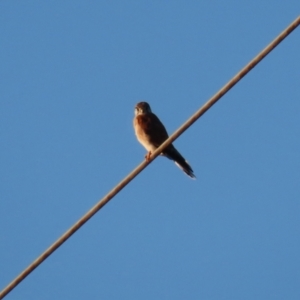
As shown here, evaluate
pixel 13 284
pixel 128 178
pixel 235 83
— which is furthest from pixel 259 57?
pixel 13 284

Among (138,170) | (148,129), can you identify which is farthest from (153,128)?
(138,170)

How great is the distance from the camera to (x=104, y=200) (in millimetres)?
5180

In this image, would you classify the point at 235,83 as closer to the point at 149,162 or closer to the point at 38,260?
the point at 149,162

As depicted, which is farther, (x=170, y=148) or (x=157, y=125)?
(x=157, y=125)

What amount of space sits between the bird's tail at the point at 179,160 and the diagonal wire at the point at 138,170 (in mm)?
3393

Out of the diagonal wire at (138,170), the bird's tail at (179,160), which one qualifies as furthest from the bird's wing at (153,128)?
the diagonal wire at (138,170)

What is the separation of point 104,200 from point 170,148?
388cm

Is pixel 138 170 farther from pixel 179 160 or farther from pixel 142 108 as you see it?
pixel 142 108

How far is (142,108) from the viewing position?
1047 cm

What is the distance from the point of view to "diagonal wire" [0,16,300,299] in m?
4.71

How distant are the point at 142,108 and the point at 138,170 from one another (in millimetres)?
4995

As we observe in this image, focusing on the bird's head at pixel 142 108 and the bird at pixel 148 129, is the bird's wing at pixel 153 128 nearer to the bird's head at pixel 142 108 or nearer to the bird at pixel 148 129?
the bird at pixel 148 129

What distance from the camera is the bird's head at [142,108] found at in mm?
10422

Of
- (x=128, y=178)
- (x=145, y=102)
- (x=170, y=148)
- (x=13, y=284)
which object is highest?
(x=145, y=102)
